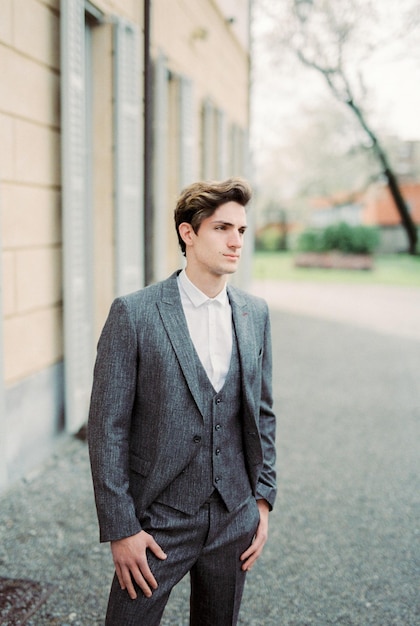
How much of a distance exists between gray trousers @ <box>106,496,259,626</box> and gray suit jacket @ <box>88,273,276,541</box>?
99 mm

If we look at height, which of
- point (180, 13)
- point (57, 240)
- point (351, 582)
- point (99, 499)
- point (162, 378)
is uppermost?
point (180, 13)

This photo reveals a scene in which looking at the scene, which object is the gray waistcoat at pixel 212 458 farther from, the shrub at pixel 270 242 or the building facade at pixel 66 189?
the shrub at pixel 270 242

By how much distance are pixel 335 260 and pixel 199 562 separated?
24.5 meters

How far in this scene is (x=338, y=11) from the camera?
875 inches

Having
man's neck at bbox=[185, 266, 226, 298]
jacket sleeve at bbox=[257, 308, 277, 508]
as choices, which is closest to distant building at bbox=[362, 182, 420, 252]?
jacket sleeve at bbox=[257, 308, 277, 508]

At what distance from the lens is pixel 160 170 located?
7660mm

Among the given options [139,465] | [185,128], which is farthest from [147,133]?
[139,465]

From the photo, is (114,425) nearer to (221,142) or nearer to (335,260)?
(221,142)

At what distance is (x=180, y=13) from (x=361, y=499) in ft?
19.6

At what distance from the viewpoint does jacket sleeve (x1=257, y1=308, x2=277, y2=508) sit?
7.52ft

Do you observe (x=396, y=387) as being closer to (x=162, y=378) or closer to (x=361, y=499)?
(x=361, y=499)

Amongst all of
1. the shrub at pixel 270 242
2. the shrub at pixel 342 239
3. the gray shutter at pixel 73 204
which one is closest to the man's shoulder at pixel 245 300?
the gray shutter at pixel 73 204

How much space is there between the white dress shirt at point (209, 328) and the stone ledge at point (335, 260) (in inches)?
943

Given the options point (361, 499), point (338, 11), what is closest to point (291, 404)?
point (361, 499)
